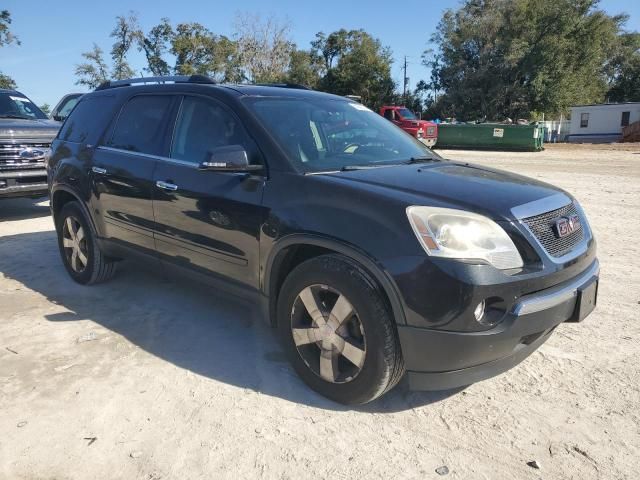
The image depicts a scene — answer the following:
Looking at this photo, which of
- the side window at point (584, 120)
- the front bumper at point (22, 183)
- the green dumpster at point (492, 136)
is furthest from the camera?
the side window at point (584, 120)

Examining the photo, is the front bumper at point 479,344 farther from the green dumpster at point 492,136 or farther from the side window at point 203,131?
→ the green dumpster at point 492,136

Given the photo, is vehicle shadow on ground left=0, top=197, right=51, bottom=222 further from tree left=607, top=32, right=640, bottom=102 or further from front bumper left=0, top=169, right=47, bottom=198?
tree left=607, top=32, right=640, bottom=102

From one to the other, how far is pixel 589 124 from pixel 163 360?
4188cm

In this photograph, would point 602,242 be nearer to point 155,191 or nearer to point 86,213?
point 155,191

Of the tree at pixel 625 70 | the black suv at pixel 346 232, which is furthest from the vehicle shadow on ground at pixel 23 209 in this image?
the tree at pixel 625 70

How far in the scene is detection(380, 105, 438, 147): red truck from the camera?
24094 millimetres

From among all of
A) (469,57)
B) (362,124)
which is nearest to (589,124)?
(469,57)

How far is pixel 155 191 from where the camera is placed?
3.87m

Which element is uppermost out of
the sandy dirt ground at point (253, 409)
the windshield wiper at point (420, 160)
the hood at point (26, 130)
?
the hood at point (26, 130)

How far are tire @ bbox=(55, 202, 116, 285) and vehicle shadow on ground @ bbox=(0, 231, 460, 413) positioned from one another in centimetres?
12

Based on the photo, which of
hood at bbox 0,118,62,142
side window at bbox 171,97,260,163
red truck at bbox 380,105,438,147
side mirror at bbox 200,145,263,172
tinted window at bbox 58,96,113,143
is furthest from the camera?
red truck at bbox 380,105,438,147

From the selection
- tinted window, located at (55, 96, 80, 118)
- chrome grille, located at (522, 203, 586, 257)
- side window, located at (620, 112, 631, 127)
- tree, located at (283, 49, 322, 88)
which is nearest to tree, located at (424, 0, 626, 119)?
side window, located at (620, 112, 631, 127)

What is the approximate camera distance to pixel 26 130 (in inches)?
328

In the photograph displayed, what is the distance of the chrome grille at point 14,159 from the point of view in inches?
316
